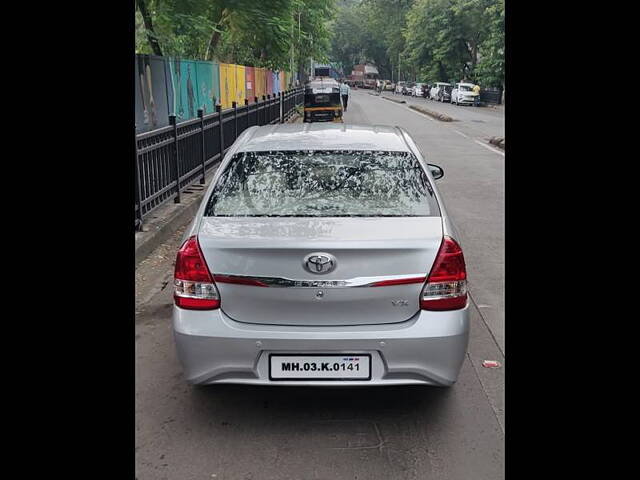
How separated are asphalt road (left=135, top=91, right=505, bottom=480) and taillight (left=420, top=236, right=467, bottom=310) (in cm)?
72

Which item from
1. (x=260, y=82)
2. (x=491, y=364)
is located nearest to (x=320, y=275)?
(x=491, y=364)

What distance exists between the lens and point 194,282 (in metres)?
3.58

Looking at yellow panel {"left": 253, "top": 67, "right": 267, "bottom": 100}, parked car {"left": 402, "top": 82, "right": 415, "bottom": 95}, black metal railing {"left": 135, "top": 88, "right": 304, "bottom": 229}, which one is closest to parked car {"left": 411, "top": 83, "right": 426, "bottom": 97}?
parked car {"left": 402, "top": 82, "right": 415, "bottom": 95}

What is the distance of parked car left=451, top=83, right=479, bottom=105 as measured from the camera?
5019 cm

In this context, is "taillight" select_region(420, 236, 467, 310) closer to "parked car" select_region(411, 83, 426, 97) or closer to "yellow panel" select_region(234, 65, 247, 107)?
"yellow panel" select_region(234, 65, 247, 107)

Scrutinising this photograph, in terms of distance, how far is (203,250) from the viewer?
3559 mm

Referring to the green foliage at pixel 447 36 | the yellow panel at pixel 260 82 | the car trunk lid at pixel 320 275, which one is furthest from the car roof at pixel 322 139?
the green foliage at pixel 447 36

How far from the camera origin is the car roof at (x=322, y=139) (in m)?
4.38

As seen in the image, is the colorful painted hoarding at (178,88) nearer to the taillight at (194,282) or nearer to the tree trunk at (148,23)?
the tree trunk at (148,23)

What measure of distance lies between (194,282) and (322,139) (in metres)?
1.43

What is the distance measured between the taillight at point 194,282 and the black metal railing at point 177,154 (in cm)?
419

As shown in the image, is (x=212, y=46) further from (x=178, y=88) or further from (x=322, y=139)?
(x=322, y=139)

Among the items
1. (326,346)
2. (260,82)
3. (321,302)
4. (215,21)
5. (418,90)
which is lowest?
(326,346)

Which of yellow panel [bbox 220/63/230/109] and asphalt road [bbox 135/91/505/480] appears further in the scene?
yellow panel [bbox 220/63/230/109]
